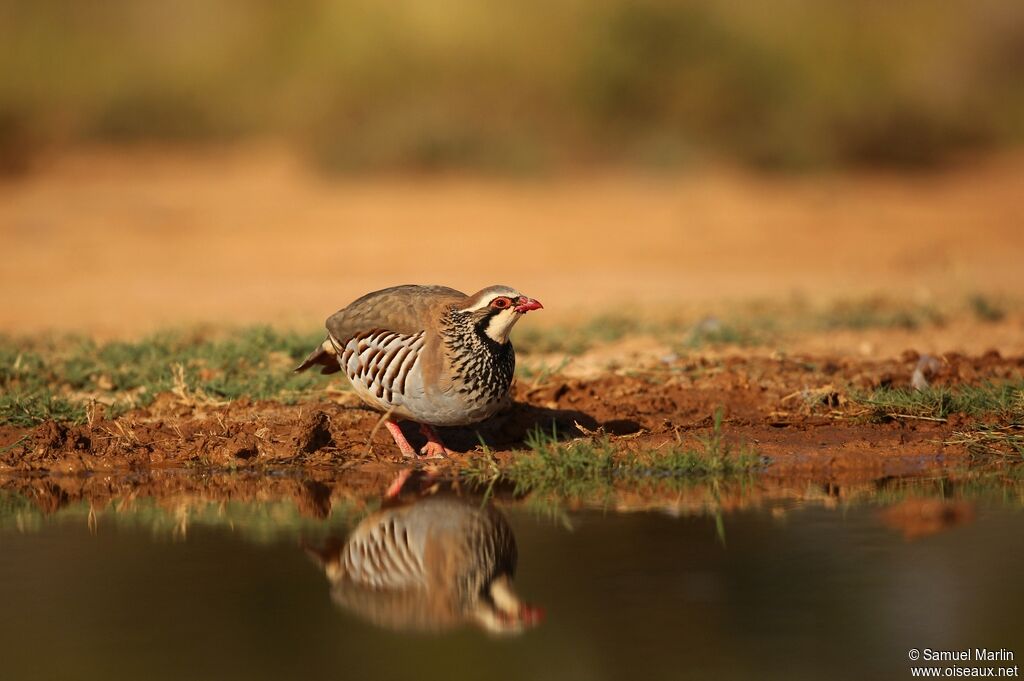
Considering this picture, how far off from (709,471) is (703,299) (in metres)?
6.58

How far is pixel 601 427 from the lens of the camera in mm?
7520

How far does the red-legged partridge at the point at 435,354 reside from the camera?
22.7ft

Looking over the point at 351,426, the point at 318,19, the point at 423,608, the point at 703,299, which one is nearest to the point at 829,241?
the point at 703,299

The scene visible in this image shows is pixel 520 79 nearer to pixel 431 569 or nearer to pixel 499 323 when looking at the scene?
pixel 499 323

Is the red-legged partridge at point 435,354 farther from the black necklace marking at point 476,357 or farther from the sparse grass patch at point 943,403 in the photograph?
the sparse grass patch at point 943,403

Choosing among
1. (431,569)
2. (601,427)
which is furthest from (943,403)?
(431,569)

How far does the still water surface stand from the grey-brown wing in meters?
1.04

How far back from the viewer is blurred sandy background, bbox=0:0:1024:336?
16.9 metres

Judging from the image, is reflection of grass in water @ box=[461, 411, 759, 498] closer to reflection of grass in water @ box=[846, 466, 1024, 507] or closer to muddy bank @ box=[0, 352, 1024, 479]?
muddy bank @ box=[0, 352, 1024, 479]

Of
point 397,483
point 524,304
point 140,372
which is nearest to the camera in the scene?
point 397,483

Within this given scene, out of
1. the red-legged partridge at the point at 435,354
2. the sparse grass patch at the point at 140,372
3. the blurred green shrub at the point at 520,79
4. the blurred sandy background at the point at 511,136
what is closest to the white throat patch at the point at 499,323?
the red-legged partridge at the point at 435,354

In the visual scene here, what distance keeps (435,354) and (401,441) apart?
653 mm

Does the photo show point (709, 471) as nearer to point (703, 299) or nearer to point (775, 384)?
point (775, 384)

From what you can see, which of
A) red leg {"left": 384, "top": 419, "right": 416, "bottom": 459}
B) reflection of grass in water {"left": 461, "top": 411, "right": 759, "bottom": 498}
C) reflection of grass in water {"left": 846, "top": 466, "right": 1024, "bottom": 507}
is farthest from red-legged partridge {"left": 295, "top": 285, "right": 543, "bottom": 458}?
reflection of grass in water {"left": 846, "top": 466, "right": 1024, "bottom": 507}
